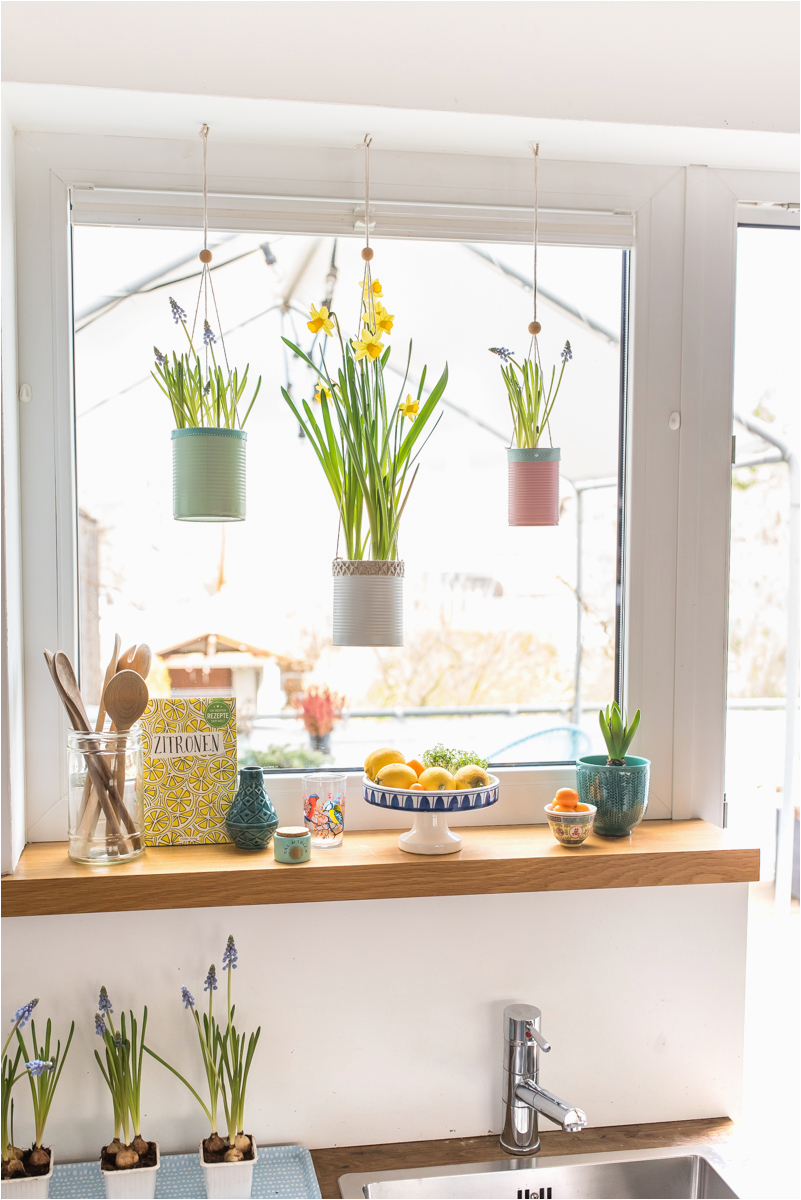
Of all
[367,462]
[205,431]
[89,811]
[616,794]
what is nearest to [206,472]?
[205,431]

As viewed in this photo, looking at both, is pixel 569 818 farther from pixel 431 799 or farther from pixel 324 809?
pixel 324 809

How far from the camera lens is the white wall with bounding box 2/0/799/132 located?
1142mm

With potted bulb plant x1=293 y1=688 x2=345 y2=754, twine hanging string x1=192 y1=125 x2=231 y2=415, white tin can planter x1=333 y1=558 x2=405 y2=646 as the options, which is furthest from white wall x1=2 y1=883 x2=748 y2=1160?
twine hanging string x1=192 y1=125 x2=231 y2=415

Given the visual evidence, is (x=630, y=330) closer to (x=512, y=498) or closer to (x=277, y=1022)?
(x=512, y=498)

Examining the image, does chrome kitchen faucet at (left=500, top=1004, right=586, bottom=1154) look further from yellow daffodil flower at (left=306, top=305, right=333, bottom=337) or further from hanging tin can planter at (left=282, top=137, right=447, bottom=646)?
yellow daffodil flower at (left=306, top=305, right=333, bottom=337)

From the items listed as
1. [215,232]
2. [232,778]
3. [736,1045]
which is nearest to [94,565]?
[232,778]

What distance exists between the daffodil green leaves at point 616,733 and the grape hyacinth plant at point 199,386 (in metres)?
0.70

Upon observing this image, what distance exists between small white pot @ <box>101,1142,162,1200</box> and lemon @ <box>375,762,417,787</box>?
554mm

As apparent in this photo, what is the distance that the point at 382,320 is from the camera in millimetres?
1265

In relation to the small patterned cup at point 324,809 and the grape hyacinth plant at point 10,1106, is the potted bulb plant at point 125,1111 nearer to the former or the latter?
the grape hyacinth plant at point 10,1106

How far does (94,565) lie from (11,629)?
0.17 m

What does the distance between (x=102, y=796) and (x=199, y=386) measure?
59 cm

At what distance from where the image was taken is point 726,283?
1.44 metres

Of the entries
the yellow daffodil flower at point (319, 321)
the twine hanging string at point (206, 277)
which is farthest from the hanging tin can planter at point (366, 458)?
the twine hanging string at point (206, 277)
